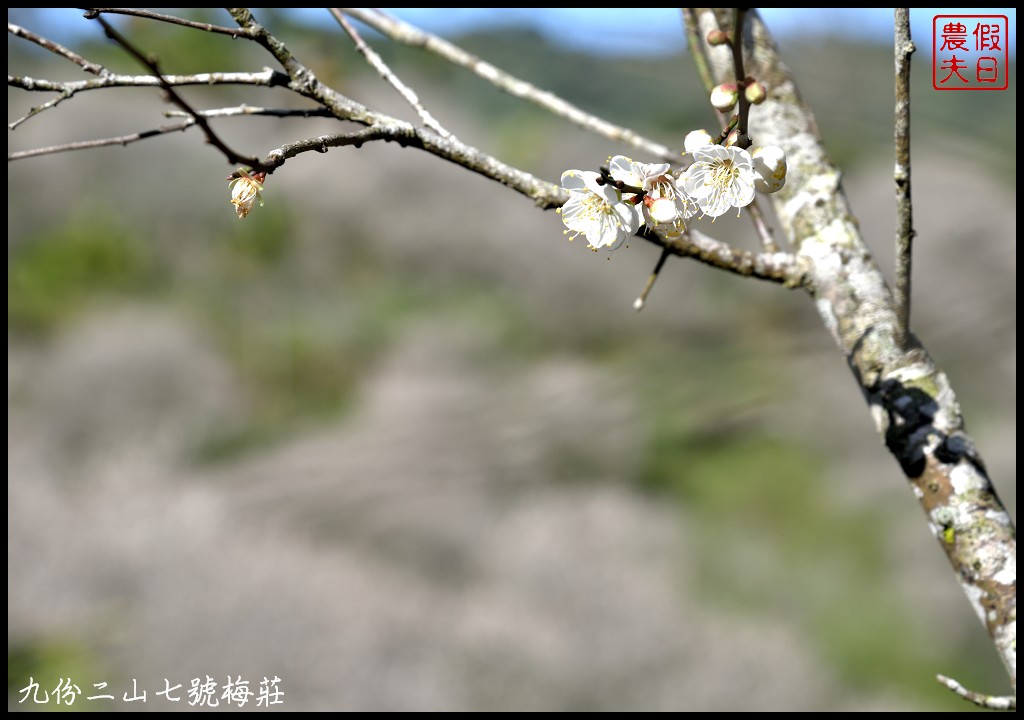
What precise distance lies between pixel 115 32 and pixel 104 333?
8.55 m

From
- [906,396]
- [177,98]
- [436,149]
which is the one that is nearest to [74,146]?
[177,98]

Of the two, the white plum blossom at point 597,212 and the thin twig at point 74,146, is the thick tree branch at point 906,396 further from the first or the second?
the thin twig at point 74,146

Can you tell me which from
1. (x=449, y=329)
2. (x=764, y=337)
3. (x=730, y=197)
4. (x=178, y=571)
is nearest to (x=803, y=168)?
(x=730, y=197)

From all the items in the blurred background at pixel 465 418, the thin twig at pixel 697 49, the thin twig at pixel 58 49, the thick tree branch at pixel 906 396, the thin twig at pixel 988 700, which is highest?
the blurred background at pixel 465 418

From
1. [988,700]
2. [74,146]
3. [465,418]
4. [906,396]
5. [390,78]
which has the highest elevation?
[465,418]

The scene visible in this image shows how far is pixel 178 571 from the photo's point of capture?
443cm

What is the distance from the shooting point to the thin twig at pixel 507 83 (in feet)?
3.86

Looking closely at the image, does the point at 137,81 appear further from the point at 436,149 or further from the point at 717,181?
the point at 717,181

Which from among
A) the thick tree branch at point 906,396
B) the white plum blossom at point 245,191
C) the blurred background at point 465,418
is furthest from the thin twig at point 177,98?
the blurred background at point 465,418

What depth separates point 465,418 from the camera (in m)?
6.12

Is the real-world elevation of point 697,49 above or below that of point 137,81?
above

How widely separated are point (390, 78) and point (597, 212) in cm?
34

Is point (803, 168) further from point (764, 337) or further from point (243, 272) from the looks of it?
point (243, 272)

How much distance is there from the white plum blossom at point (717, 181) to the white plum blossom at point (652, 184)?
11mm
